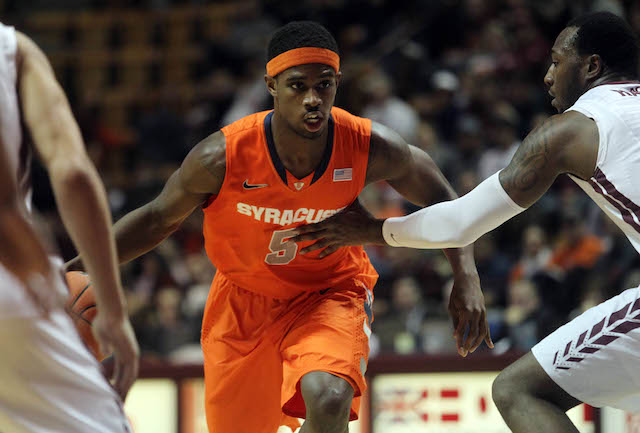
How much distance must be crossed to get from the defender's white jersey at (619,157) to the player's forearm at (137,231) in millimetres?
1786

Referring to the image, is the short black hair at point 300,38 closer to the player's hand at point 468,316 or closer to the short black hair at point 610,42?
the short black hair at point 610,42

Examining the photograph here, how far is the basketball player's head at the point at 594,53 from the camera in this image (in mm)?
3414

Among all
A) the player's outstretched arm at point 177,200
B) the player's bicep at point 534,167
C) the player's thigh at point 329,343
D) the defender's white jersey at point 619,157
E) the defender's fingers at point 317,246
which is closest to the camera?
the defender's white jersey at point 619,157

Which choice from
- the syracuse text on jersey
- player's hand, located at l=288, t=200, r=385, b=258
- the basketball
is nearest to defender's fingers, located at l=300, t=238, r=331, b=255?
player's hand, located at l=288, t=200, r=385, b=258

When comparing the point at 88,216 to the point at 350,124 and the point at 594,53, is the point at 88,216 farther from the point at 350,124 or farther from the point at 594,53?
the point at 594,53

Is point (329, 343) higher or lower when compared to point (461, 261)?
lower

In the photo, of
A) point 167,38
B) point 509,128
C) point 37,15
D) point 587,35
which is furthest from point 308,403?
point 37,15

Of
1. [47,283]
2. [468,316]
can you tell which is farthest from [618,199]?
[47,283]

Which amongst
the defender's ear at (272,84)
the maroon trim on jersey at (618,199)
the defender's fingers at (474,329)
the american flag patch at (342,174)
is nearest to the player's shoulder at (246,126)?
the defender's ear at (272,84)

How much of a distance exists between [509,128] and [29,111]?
6527 millimetres

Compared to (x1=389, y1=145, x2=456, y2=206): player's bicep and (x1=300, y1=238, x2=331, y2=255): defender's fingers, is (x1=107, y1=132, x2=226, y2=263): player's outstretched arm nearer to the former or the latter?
(x1=300, y1=238, x2=331, y2=255): defender's fingers

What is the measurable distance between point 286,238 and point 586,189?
128 centimetres

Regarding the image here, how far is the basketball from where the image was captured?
3.28 meters

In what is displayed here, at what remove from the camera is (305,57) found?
3.79 meters
